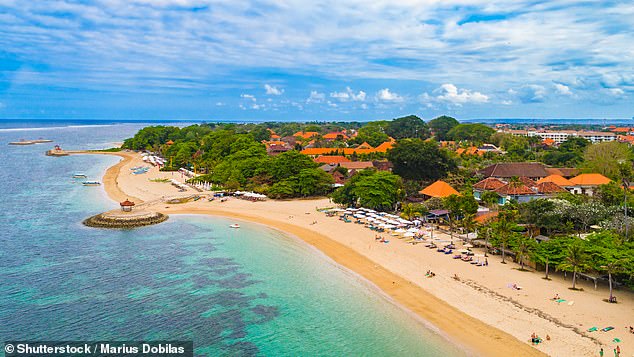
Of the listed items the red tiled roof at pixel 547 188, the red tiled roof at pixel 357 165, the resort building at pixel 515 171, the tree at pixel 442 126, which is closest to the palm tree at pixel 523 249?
the red tiled roof at pixel 547 188

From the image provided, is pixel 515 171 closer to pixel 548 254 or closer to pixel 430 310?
pixel 548 254

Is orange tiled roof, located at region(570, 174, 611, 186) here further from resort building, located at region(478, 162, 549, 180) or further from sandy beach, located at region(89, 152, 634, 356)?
sandy beach, located at region(89, 152, 634, 356)

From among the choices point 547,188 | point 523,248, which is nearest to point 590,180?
point 547,188

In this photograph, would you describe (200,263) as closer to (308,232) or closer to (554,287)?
(308,232)

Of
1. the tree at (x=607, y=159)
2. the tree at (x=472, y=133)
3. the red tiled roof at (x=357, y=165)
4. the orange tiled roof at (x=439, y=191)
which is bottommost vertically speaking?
the orange tiled roof at (x=439, y=191)

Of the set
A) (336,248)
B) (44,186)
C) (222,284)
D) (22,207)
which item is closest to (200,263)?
(222,284)

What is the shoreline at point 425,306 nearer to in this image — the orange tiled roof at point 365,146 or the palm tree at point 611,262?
the palm tree at point 611,262
